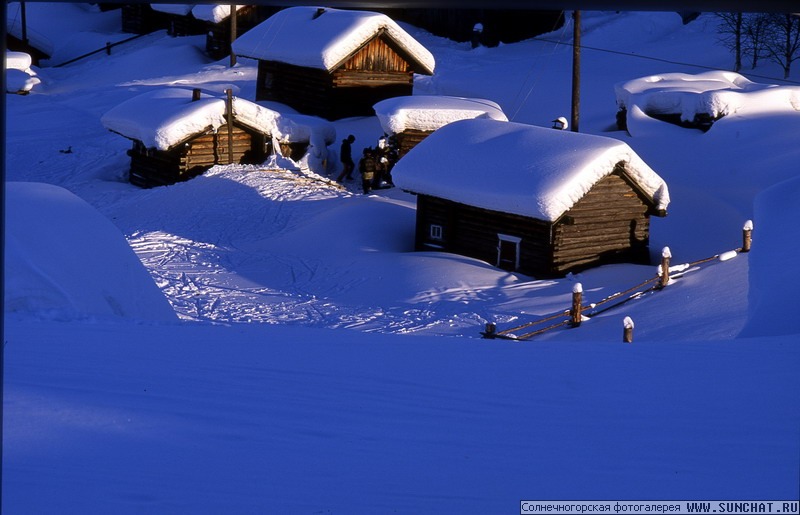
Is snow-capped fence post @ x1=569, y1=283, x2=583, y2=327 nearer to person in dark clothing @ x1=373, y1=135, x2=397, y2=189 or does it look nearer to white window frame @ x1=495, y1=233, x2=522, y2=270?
white window frame @ x1=495, y1=233, x2=522, y2=270

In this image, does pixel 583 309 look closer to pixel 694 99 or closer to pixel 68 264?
pixel 68 264

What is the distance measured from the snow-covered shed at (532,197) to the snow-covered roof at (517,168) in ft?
0.06

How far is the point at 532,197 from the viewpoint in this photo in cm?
1549

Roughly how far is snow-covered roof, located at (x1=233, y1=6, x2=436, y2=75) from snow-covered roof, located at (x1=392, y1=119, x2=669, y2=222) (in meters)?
8.73

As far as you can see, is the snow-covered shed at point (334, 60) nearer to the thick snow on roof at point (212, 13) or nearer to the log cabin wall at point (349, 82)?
the log cabin wall at point (349, 82)

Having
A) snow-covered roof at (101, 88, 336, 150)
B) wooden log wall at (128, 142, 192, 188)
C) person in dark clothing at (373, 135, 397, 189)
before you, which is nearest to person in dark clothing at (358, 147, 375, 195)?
person in dark clothing at (373, 135, 397, 189)

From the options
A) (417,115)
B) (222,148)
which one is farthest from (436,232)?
(222,148)

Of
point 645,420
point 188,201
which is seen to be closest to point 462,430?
point 645,420

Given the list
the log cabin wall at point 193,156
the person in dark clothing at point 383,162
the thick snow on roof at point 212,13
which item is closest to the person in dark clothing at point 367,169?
the person in dark clothing at point 383,162

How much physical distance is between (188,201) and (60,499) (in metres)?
16.5

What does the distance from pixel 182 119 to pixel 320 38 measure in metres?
6.69

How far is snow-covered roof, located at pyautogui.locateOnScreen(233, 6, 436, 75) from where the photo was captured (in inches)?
1037

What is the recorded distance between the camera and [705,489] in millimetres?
4344

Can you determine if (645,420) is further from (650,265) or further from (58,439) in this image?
(650,265)
